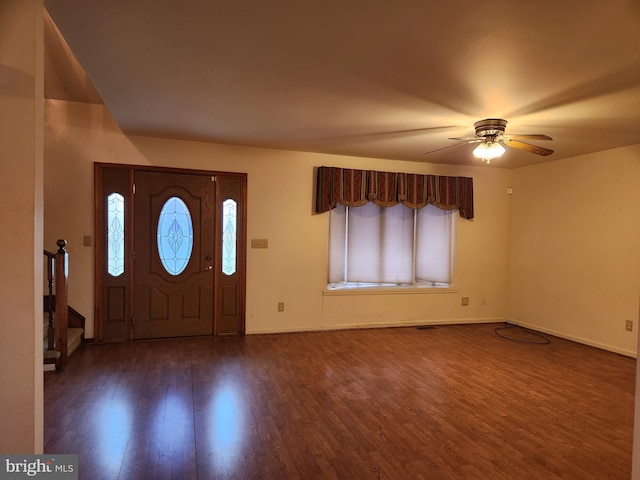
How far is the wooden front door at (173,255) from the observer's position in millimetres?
4344

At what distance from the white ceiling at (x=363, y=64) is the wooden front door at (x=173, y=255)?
87cm

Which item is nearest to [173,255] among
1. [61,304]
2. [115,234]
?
[115,234]

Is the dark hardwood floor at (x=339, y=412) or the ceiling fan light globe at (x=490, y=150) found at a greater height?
the ceiling fan light globe at (x=490, y=150)

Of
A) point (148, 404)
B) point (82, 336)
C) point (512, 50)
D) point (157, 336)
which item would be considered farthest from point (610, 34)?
point (82, 336)

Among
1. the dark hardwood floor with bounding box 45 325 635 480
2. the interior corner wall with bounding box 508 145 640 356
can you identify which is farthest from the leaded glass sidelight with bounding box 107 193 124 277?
the interior corner wall with bounding box 508 145 640 356

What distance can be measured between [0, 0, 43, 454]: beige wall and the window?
382 cm

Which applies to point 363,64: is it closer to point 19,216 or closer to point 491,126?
point 491,126

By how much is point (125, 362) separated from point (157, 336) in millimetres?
785

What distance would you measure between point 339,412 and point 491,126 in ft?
9.02

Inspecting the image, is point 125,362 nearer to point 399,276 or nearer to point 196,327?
point 196,327

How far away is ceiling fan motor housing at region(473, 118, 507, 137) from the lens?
130 inches

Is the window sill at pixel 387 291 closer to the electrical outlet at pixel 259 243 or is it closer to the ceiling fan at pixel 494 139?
the electrical outlet at pixel 259 243

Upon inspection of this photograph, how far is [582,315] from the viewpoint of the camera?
471 centimetres

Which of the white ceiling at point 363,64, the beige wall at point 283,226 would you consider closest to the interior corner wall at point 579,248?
the beige wall at point 283,226
